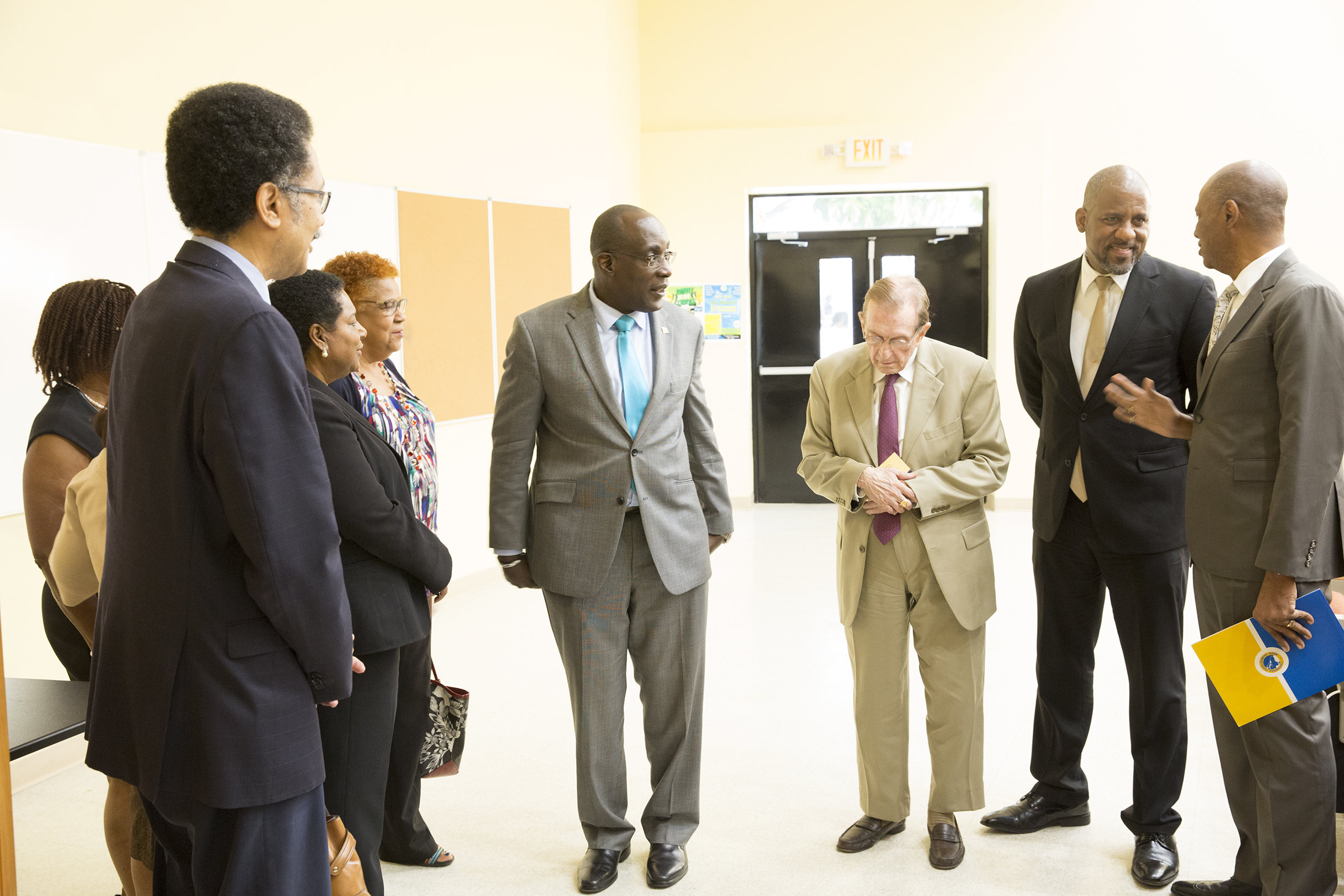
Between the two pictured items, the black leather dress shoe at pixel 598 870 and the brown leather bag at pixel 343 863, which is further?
the black leather dress shoe at pixel 598 870

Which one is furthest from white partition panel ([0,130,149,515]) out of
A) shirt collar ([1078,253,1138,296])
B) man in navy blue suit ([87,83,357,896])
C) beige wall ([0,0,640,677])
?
shirt collar ([1078,253,1138,296])

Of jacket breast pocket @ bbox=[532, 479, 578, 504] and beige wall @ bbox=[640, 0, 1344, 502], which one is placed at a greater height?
beige wall @ bbox=[640, 0, 1344, 502]

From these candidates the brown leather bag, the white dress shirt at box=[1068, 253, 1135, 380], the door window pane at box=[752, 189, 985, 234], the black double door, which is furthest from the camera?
the black double door

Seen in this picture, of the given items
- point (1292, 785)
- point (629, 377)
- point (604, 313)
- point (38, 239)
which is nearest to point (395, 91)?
point (38, 239)

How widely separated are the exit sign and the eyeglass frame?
6.10 meters

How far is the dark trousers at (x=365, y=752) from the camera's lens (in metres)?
2.24

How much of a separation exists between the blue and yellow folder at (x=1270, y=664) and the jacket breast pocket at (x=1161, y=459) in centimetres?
53

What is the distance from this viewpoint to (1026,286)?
119 inches

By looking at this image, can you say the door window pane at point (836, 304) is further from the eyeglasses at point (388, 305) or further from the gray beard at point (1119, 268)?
the eyeglasses at point (388, 305)

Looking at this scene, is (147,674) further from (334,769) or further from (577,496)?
(577,496)

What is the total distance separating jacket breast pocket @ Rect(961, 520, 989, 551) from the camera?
9.05 feet

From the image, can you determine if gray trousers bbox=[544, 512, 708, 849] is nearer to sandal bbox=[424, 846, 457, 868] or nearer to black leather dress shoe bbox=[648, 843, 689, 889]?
black leather dress shoe bbox=[648, 843, 689, 889]

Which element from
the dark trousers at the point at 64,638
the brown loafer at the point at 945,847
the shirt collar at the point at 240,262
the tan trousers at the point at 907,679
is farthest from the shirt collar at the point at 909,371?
the dark trousers at the point at 64,638

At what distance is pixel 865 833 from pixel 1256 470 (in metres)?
1.43
